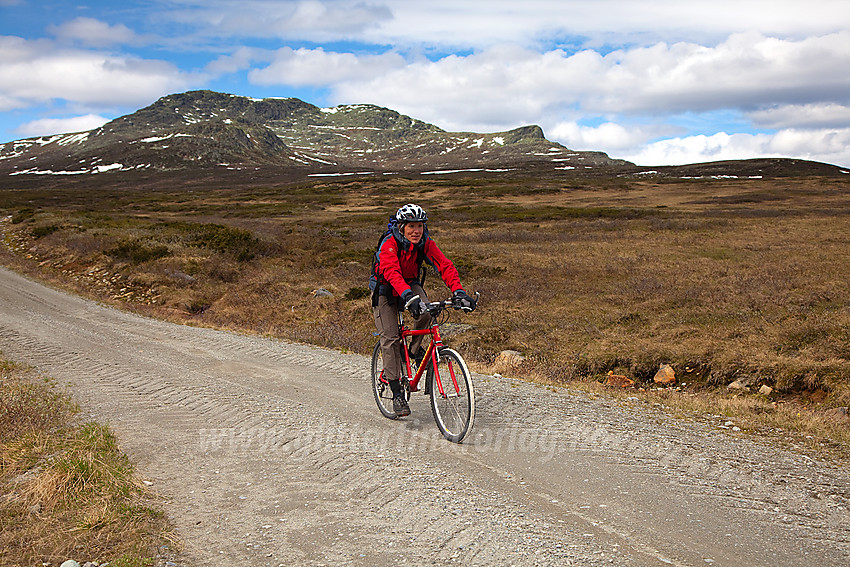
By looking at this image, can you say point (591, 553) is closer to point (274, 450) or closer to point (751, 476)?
point (751, 476)

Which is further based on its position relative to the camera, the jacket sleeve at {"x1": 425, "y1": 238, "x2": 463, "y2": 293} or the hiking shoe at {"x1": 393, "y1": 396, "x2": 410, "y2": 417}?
the hiking shoe at {"x1": 393, "y1": 396, "x2": 410, "y2": 417}

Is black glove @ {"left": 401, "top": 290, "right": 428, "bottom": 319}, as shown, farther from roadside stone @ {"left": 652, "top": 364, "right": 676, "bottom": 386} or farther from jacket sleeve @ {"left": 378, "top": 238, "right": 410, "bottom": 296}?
roadside stone @ {"left": 652, "top": 364, "right": 676, "bottom": 386}

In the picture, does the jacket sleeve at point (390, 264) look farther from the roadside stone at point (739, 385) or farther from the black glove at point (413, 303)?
the roadside stone at point (739, 385)

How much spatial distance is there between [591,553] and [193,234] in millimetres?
30424

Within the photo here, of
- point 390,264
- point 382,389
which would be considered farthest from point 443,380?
point 390,264

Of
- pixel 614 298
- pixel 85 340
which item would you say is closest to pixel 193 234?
pixel 85 340

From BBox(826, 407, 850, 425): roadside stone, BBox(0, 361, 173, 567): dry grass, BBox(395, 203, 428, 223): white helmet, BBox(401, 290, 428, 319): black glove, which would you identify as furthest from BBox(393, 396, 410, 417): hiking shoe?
BBox(826, 407, 850, 425): roadside stone

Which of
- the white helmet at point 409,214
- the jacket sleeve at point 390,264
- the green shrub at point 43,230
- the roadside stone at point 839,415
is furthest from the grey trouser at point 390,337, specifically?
the green shrub at point 43,230

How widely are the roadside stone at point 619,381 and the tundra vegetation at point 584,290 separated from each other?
222mm

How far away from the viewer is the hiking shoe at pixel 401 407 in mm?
7120

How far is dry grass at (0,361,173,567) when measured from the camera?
4039 millimetres

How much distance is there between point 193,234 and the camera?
31.1 meters

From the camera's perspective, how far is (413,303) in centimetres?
629

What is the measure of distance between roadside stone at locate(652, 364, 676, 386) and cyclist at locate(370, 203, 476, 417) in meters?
6.43
